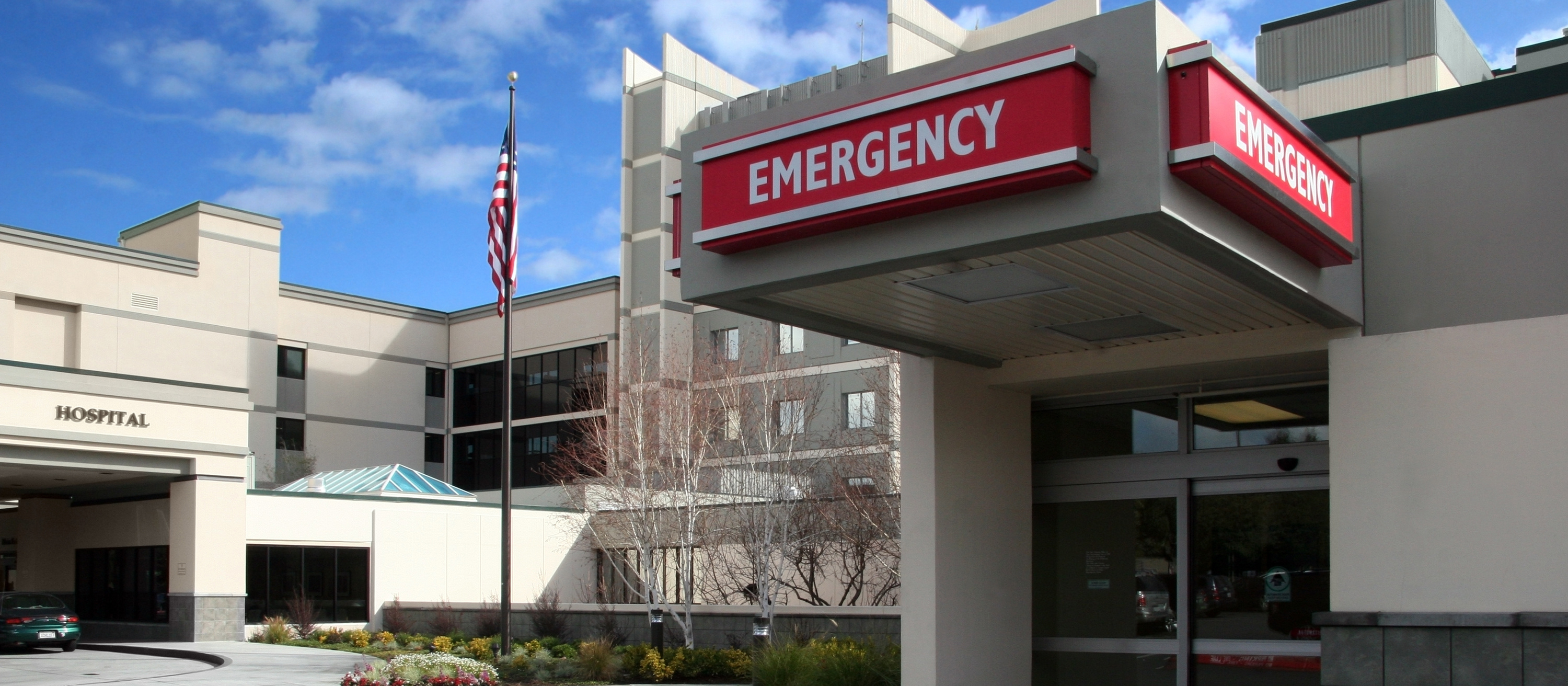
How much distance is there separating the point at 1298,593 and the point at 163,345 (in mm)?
42852

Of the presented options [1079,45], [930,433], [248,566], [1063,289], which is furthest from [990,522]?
[248,566]

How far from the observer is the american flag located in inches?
884

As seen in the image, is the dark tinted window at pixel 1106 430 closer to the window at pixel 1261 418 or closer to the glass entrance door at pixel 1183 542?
the glass entrance door at pixel 1183 542

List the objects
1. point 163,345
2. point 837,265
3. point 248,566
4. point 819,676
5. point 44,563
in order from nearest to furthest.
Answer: point 837,265
point 819,676
point 248,566
point 44,563
point 163,345

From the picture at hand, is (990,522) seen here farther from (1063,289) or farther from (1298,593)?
(1063,289)

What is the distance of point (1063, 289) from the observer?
909 cm

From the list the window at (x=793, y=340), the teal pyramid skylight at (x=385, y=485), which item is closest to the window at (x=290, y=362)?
the teal pyramid skylight at (x=385, y=485)

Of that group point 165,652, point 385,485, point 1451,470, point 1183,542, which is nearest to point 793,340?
point 385,485

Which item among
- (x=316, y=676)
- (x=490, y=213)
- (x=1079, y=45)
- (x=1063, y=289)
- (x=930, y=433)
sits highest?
(x=490, y=213)

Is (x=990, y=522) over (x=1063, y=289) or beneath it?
beneath

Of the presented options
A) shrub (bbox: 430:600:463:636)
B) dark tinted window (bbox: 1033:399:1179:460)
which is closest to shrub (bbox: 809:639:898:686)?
dark tinted window (bbox: 1033:399:1179:460)

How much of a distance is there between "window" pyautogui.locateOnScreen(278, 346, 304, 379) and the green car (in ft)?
73.6

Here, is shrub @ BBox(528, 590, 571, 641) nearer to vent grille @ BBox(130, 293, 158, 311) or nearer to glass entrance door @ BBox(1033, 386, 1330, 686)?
glass entrance door @ BBox(1033, 386, 1330, 686)

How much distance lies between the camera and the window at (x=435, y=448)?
5772 cm
